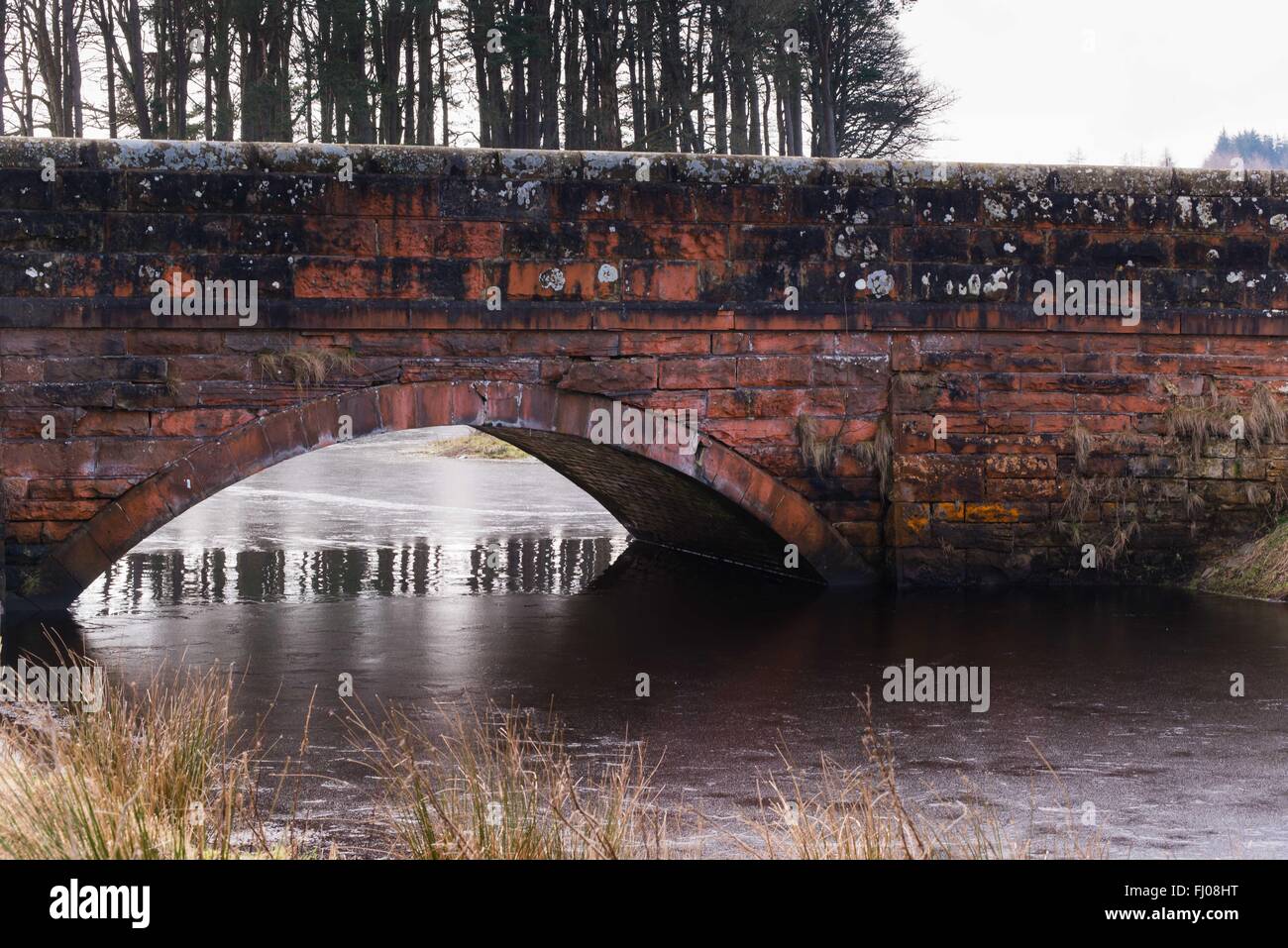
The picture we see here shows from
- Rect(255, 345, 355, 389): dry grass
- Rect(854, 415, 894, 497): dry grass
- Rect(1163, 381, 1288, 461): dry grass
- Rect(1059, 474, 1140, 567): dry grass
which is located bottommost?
Rect(1059, 474, 1140, 567): dry grass

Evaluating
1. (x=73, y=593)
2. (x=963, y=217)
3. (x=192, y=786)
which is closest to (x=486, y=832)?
(x=192, y=786)

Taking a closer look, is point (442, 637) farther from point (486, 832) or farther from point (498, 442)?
point (498, 442)

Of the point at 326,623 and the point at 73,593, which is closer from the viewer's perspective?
the point at 73,593

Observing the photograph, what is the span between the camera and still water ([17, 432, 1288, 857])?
553 cm

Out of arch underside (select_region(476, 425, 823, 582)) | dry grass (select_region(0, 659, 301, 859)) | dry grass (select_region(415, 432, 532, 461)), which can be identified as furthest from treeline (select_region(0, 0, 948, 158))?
dry grass (select_region(0, 659, 301, 859))

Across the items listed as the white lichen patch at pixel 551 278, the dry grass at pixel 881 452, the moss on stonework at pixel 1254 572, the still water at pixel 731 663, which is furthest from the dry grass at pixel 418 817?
the moss on stonework at pixel 1254 572

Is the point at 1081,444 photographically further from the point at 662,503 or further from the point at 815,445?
the point at 662,503

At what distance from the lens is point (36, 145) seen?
333 inches

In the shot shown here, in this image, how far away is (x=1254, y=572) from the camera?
9.95 meters

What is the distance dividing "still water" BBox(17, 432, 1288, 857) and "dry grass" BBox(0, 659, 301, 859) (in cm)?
45

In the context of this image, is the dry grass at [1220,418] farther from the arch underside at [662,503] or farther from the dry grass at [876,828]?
the dry grass at [876,828]

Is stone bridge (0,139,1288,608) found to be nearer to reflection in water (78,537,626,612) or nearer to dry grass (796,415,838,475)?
dry grass (796,415,838,475)

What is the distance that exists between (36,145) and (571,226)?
10.3 ft
